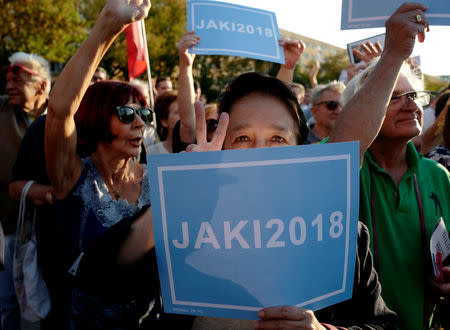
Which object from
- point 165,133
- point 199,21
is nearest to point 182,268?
point 199,21

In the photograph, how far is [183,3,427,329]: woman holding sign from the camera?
4.52 ft

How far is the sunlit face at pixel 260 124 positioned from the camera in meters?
1.47

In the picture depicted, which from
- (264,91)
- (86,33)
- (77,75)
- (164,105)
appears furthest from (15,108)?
(86,33)

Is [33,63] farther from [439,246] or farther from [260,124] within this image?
[439,246]

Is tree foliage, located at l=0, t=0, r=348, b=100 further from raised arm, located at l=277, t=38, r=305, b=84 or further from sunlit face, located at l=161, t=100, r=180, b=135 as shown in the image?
raised arm, located at l=277, t=38, r=305, b=84

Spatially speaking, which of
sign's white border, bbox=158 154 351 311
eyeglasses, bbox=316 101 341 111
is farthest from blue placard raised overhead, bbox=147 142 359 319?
eyeglasses, bbox=316 101 341 111

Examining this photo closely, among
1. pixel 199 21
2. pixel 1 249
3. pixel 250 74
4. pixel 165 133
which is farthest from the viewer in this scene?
pixel 165 133

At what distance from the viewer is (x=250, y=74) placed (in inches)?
66.1

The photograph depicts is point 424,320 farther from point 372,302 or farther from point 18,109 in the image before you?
point 18,109

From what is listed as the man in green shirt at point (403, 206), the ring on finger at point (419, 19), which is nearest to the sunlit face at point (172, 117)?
the man in green shirt at point (403, 206)

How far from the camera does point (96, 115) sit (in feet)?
7.74

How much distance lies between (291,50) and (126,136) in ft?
4.69

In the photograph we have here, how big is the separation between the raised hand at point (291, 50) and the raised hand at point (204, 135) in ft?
6.15

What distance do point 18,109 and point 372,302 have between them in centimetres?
331
